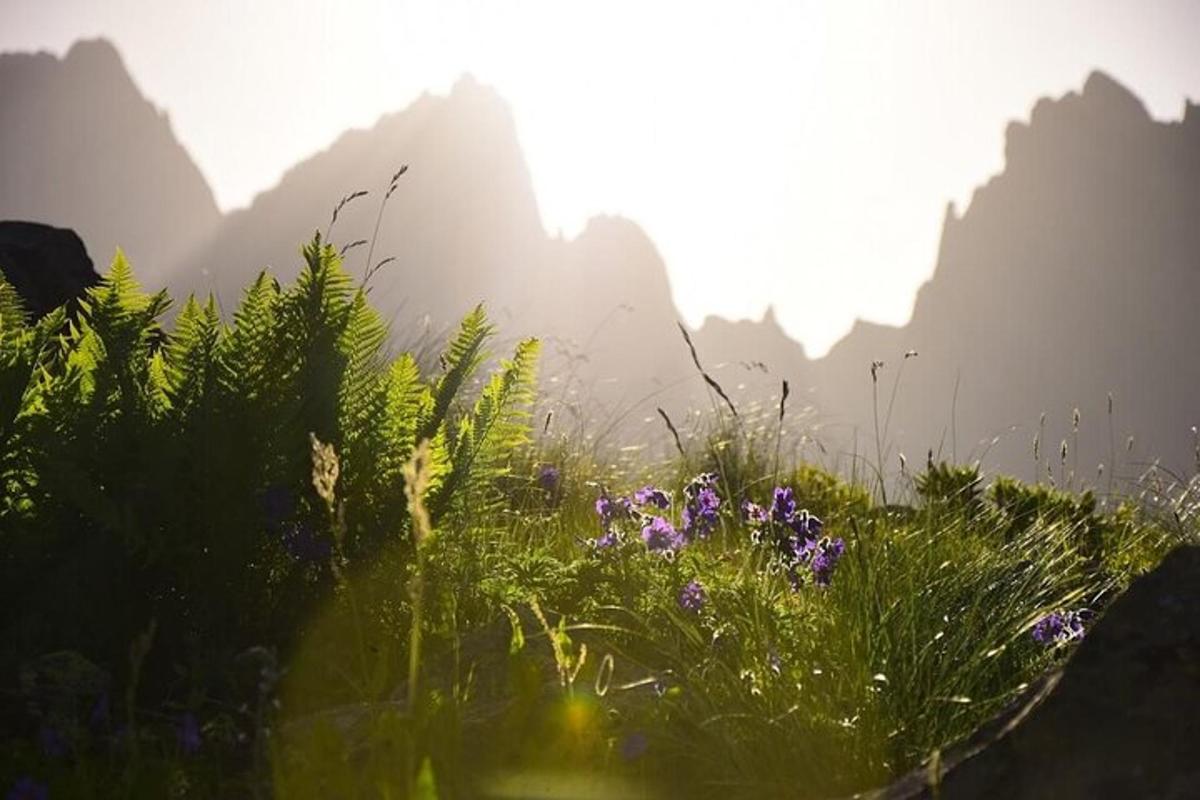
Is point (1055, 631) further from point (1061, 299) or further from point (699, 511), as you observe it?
point (1061, 299)

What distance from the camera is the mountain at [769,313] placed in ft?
297

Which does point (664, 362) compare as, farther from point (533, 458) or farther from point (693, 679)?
point (693, 679)

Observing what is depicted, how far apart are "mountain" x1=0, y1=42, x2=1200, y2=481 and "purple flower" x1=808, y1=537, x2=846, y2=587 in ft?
229

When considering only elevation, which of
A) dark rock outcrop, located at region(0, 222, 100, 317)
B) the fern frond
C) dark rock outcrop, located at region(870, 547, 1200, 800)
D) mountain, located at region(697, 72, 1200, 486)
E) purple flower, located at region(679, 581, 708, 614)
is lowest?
dark rock outcrop, located at region(870, 547, 1200, 800)

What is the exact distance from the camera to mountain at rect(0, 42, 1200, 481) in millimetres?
90500

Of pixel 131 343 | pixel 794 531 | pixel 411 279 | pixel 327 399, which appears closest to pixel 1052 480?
pixel 794 531

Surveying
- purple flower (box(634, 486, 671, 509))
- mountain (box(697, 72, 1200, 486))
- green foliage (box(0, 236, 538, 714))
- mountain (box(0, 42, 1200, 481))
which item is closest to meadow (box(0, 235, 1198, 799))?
green foliage (box(0, 236, 538, 714))

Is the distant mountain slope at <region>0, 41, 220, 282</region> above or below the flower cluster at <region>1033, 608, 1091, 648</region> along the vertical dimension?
above

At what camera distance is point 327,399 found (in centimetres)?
347

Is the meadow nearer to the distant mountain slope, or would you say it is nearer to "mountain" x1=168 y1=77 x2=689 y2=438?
"mountain" x1=168 y1=77 x2=689 y2=438

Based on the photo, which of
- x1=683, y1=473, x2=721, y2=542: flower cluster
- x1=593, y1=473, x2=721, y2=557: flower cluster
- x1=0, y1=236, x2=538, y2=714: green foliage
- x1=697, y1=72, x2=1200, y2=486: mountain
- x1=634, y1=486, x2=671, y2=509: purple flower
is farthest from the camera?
x1=697, y1=72, x2=1200, y2=486: mountain

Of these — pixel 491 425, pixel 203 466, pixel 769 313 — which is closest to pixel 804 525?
pixel 491 425

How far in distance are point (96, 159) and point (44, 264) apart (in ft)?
428

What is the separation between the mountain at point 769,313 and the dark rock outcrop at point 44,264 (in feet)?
222
